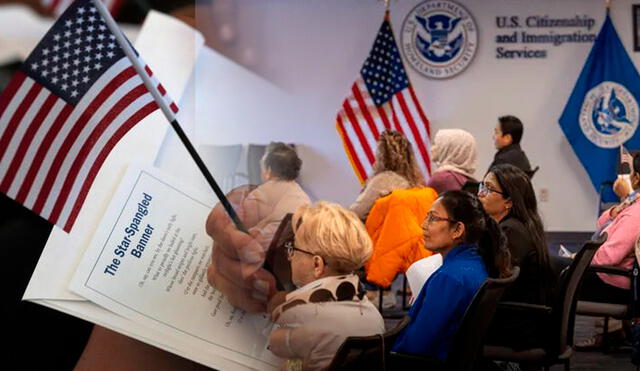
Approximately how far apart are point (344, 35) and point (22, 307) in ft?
28.2

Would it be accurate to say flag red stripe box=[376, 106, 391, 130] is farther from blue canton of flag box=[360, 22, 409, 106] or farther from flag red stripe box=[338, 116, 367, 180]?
flag red stripe box=[338, 116, 367, 180]

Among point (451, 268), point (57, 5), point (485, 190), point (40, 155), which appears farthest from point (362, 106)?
point (57, 5)

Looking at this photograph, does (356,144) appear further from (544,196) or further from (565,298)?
(565,298)

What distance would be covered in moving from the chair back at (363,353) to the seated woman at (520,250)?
1463 millimetres

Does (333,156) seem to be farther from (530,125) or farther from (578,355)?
(578,355)

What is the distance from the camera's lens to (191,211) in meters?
1.27

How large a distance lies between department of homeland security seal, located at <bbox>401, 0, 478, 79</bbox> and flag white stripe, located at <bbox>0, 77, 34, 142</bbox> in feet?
28.5

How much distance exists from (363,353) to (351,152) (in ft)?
23.2

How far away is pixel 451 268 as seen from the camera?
277 centimetres

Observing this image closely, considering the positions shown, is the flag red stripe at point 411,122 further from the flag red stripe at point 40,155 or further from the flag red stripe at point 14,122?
the flag red stripe at point 14,122

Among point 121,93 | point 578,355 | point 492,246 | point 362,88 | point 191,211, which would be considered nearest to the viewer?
point 121,93

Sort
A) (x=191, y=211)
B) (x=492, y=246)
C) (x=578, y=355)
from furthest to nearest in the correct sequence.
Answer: (x=578, y=355) < (x=492, y=246) < (x=191, y=211)

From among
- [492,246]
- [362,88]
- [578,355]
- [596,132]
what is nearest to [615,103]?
[596,132]

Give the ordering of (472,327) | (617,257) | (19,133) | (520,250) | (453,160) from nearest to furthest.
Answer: (19,133)
(472,327)
(520,250)
(617,257)
(453,160)
